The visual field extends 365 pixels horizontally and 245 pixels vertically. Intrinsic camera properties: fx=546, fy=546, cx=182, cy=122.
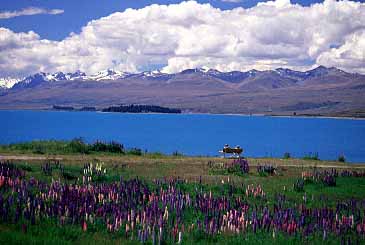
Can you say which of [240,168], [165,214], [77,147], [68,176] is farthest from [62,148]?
[165,214]

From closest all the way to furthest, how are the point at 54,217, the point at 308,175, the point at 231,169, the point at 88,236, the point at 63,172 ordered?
1. the point at 88,236
2. the point at 54,217
3. the point at 63,172
4. the point at 308,175
5. the point at 231,169

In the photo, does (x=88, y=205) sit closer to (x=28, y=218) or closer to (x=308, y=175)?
(x=28, y=218)

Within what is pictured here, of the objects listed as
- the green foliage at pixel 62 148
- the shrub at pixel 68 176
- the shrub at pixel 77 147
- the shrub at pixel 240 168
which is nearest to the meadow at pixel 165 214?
the shrub at pixel 68 176

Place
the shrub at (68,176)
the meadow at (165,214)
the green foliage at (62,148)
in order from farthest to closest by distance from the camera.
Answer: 1. the green foliage at (62,148)
2. the shrub at (68,176)
3. the meadow at (165,214)

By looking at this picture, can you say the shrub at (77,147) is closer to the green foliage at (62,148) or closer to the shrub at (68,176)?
the green foliage at (62,148)

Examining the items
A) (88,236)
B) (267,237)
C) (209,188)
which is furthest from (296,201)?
(88,236)

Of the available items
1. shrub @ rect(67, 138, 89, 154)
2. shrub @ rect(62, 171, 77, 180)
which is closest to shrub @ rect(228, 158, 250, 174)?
shrub @ rect(62, 171, 77, 180)

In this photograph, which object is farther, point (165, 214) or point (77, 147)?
point (77, 147)

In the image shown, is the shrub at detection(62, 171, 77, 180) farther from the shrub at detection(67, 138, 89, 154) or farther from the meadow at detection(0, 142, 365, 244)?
the shrub at detection(67, 138, 89, 154)

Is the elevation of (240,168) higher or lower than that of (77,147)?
lower

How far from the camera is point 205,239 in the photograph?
12680 mm

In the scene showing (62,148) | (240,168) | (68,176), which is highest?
(68,176)

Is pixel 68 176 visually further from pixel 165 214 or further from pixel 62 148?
pixel 62 148

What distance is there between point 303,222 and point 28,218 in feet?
22.8
